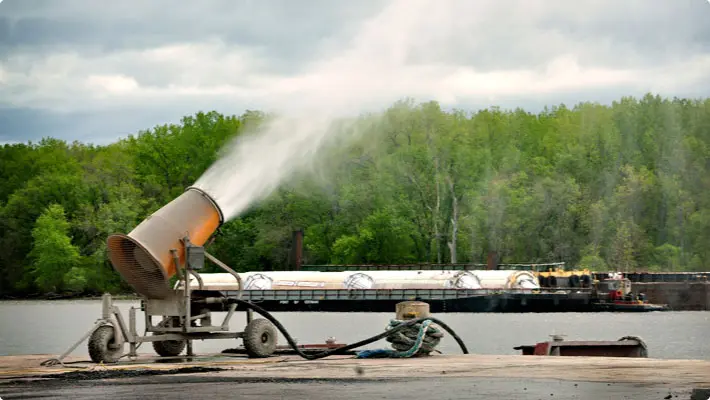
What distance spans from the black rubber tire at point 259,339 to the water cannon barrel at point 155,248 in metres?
1.83

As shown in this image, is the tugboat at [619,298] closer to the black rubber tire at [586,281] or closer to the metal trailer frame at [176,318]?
the black rubber tire at [586,281]

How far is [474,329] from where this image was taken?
7319 cm

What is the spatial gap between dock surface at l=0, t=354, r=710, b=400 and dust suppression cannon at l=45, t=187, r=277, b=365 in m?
0.59

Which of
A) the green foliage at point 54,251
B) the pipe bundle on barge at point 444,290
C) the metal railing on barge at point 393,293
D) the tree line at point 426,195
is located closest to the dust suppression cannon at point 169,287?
the pipe bundle on barge at point 444,290

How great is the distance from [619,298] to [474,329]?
34232mm

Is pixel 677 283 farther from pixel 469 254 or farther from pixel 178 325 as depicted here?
pixel 178 325

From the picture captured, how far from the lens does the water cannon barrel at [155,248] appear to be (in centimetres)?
2662

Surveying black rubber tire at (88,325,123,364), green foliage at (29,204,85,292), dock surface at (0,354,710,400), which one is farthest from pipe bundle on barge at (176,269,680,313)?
dock surface at (0,354,710,400)

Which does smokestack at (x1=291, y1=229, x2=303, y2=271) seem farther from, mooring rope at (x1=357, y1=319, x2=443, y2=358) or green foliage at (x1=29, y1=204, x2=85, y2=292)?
mooring rope at (x1=357, y1=319, x2=443, y2=358)

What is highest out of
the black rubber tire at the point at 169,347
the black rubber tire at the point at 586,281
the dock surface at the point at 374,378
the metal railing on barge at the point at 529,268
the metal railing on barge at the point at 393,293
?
the metal railing on barge at the point at 529,268

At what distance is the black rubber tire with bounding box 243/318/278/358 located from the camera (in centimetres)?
2755

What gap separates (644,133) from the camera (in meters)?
126

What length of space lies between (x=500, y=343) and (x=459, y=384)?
35.8 metres

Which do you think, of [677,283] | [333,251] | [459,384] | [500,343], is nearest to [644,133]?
[677,283]
